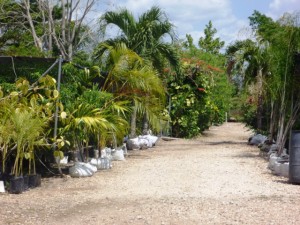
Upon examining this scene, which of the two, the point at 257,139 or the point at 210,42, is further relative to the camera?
the point at 210,42

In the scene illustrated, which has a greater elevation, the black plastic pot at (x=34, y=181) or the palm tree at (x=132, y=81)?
the palm tree at (x=132, y=81)

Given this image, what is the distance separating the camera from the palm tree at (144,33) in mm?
14594

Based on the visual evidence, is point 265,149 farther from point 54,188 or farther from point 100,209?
point 100,209

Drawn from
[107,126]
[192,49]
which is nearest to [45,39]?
[192,49]

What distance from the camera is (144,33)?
14.6 meters

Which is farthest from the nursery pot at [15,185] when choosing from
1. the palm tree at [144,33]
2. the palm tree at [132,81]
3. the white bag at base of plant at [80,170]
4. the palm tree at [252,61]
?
the palm tree at [252,61]

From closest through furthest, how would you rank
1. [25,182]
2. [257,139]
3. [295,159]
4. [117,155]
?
[25,182]
[295,159]
[117,155]
[257,139]

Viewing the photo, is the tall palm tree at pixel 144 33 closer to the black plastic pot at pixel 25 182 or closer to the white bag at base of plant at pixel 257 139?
the white bag at base of plant at pixel 257 139

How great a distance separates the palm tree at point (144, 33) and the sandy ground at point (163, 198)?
426 centimetres

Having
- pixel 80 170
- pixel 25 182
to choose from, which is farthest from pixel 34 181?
pixel 80 170

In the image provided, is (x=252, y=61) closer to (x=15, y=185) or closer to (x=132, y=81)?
(x=132, y=81)

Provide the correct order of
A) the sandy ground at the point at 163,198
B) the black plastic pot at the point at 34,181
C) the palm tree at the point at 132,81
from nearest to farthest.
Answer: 1. the sandy ground at the point at 163,198
2. the black plastic pot at the point at 34,181
3. the palm tree at the point at 132,81

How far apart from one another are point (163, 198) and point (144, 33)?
26.0 ft

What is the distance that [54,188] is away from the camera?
27.9 ft
